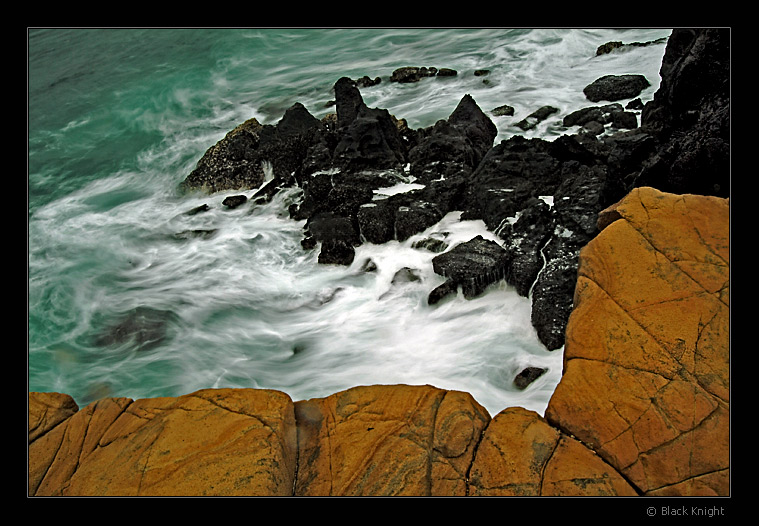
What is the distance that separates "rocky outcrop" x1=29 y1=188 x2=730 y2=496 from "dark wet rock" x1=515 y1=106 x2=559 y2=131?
881 cm

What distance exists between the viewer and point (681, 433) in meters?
4.20

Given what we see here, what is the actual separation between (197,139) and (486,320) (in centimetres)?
1228

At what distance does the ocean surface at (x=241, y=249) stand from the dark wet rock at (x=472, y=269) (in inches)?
8.1

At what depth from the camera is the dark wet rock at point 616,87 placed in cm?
1365

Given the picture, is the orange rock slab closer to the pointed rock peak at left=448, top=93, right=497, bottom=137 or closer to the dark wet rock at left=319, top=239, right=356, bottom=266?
the dark wet rock at left=319, top=239, right=356, bottom=266

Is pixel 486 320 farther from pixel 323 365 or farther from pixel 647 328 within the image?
pixel 647 328

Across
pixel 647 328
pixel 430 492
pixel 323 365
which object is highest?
pixel 647 328

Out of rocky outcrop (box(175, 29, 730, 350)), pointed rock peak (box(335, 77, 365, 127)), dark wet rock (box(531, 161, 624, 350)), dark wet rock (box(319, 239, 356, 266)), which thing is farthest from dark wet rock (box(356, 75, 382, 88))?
dark wet rock (box(531, 161, 624, 350))

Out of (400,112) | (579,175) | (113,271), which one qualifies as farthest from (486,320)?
(400,112)

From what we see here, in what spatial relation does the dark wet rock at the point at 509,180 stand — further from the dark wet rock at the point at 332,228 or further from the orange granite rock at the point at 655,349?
the orange granite rock at the point at 655,349

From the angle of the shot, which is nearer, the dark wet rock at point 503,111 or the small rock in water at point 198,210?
the small rock in water at point 198,210

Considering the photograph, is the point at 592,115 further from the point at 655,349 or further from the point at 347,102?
the point at 655,349

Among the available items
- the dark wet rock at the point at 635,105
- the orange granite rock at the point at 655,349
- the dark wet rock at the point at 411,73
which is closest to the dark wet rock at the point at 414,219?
the orange granite rock at the point at 655,349

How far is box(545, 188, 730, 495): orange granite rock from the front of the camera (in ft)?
13.6
